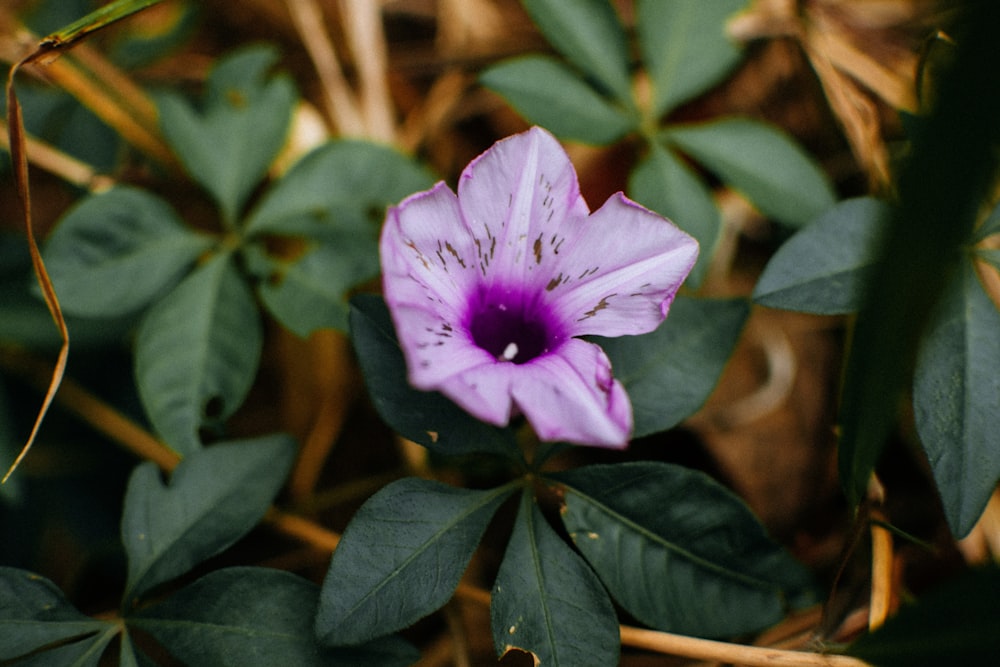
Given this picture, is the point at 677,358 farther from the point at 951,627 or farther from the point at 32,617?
the point at 32,617

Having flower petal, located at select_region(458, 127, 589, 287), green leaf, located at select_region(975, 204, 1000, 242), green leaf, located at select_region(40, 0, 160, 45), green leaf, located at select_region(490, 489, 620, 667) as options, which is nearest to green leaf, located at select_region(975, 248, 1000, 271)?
green leaf, located at select_region(975, 204, 1000, 242)

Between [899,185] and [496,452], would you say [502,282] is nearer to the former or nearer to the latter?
[496,452]

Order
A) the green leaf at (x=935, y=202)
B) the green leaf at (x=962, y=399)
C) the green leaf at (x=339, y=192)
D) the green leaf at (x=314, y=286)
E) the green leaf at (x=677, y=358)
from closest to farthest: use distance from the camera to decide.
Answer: the green leaf at (x=935, y=202), the green leaf at (x=962, y=399), the green leaf at (x=677, y=358), the green leaf at (x=314, y=286), the green leaf at (x=339, y=192)

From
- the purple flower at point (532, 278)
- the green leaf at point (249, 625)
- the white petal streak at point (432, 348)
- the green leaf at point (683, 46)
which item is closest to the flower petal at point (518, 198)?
the purple flower at point (532, 278)

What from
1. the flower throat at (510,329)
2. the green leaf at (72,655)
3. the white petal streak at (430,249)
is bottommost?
the green leaf at (72,655)

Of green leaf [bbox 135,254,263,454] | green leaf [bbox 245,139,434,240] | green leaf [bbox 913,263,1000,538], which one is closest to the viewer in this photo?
green leaf [bbox 913,263,1000,538]

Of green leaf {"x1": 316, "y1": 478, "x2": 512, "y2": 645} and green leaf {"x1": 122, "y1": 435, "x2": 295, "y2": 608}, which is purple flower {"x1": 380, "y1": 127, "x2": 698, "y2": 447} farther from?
green leaf {"x1": 122, "y1": 435, "x2": 295, "y2": 608}

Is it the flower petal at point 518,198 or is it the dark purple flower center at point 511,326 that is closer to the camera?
the flower petal at point 518,198

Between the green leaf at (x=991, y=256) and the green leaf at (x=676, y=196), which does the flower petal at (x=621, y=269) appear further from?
the green leaf at (x=991, y=256)
